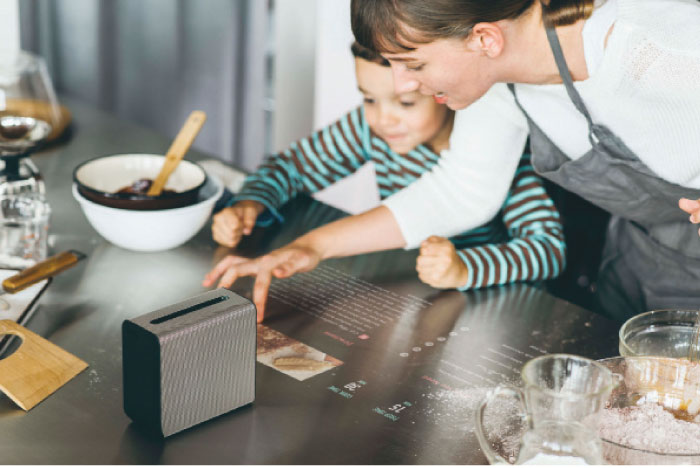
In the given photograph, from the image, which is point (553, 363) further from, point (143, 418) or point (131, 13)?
point (131, 13)

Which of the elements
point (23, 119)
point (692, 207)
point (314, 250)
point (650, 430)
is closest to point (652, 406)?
point (650, 430)

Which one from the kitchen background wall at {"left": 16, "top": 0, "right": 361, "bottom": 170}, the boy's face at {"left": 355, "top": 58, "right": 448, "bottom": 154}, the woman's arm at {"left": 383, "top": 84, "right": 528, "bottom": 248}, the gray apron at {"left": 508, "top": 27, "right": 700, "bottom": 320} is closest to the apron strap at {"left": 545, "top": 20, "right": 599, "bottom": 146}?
the gray apron at {"left": 508, "top": 27, "right": 700, "bottom": 320}

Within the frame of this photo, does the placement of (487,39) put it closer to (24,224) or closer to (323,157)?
(323,157)

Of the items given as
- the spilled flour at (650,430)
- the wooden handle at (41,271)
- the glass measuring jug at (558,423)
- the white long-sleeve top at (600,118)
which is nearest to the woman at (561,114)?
the white long-sleeve top at (600,118)

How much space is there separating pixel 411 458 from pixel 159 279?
0.56 metres

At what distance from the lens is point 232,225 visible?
1.40 meters

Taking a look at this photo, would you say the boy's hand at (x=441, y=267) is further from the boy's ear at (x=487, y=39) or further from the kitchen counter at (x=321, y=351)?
the boy's ear at (x=487, y=39)

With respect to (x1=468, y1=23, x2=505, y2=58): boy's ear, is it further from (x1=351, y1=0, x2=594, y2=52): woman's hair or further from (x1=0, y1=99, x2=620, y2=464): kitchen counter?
(x1=0, y1=99, x2=620, y2=464): kitchen counter

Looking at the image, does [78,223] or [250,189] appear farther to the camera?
[250,189]

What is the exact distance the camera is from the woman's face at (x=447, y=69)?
114 cm

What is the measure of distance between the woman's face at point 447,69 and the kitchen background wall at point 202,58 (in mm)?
1621

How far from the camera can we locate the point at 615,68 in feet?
3.81

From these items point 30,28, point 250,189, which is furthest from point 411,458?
point 30,28

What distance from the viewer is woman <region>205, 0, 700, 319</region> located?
112 centimetres
